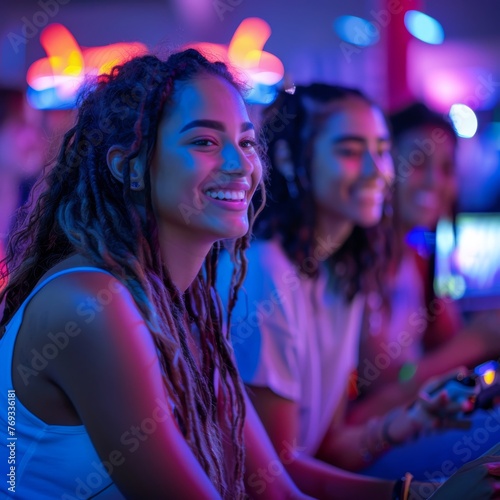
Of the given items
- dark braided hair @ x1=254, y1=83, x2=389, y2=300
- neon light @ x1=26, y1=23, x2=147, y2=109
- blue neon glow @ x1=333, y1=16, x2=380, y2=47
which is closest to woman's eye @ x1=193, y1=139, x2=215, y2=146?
dark braided hair @ x1=254, y1=83, x2=389, y2=300

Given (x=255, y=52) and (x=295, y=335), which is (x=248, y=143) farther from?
(x=255, y=52)

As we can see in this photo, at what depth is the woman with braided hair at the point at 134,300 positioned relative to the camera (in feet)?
3.18

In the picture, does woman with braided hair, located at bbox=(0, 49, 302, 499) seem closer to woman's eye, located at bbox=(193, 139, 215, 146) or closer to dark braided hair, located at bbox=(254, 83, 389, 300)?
woman's eye, located at bbox=(193, 139, 215, 146)

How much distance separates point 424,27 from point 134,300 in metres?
2.40

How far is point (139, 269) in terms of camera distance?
1065 mm

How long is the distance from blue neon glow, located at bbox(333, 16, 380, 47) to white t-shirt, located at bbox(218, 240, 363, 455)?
1174 mm

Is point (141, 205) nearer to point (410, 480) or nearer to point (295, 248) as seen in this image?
point (410, 480)

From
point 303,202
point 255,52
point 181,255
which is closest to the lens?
point 181,255

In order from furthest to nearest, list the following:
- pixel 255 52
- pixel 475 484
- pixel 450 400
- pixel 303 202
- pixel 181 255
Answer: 1. pixel 255 52
2. pixel 303 202
3. pixel 450 400
4. pixel 181 255
5. pixel 475 484

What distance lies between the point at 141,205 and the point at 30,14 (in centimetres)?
230

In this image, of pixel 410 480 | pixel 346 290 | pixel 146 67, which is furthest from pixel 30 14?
pixel 410 480

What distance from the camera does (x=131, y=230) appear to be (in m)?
1.11

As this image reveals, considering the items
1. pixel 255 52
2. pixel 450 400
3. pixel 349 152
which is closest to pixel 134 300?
pixel 450 400

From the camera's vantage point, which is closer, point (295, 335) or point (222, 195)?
point (222, 195)
